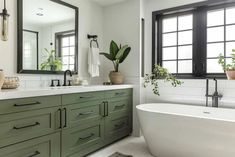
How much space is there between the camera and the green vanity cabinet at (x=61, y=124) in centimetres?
158

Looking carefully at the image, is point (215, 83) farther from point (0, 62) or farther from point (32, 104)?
point (0, 62)

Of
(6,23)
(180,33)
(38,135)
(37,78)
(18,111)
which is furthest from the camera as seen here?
(180,33)

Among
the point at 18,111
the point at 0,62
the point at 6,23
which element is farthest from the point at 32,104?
the point at 6,23

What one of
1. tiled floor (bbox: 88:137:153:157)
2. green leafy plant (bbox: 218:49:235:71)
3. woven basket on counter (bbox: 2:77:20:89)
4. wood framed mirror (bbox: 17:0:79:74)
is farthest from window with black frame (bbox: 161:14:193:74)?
woven basket on counter (bbox: 2:77:20:89)

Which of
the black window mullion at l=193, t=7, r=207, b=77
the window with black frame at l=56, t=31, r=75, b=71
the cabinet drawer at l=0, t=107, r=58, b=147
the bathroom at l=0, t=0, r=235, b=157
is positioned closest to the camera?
the cabinet drawer at l=0, t=107, r=58, b=147

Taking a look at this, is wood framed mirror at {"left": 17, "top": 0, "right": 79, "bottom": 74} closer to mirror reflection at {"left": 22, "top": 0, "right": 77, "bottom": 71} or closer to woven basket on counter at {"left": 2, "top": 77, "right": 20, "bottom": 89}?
mirror reflection at {"left": 22, "top": 0, "right": 77, "bottom": 71}

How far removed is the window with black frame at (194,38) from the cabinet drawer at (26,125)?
219cm

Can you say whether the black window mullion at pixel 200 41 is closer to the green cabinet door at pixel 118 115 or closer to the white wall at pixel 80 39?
the green cabinet door at pixel 118 115

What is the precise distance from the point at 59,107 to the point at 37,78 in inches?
27.4

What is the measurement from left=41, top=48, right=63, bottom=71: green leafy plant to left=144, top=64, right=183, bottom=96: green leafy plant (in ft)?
5.08

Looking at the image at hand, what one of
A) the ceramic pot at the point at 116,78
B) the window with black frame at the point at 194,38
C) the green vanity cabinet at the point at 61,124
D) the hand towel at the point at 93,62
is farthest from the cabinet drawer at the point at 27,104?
the window with black frame at the point at 194,38

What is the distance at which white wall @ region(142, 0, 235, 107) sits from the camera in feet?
8.87

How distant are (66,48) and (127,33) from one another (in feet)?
3.87

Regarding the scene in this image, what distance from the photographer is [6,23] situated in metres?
1.96
